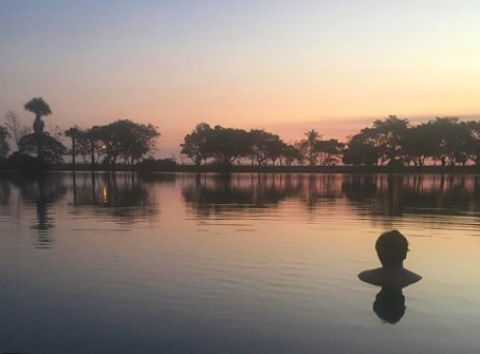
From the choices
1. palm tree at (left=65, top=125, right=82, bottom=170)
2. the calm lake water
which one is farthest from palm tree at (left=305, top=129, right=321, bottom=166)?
the calm lake water

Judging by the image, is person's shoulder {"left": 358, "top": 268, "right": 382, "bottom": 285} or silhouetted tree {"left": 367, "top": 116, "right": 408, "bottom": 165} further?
silhouetted tree {"left": 367, "top": 116, "right": 408, "bottom": 165}

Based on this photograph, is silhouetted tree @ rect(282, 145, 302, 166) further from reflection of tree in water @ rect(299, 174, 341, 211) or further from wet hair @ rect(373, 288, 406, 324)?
wet hair @ rect(373, 288, 406, 324)

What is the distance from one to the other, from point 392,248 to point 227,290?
385cm

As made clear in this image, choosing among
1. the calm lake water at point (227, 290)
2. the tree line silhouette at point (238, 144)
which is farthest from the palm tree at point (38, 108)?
the calm lake water at point (227, 290)

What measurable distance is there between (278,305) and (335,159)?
13613cm

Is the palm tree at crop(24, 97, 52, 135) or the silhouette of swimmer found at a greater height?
the palm tree at crop(24, 97, 52, 135)

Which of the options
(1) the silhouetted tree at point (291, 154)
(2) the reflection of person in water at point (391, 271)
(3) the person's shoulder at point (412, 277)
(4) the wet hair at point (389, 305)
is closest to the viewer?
(4) the wet hair at point (389, 305)

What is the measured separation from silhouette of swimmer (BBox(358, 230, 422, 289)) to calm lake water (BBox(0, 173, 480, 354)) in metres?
0.32

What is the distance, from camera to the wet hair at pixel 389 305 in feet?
29.5

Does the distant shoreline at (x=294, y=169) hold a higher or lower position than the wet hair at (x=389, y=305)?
higher

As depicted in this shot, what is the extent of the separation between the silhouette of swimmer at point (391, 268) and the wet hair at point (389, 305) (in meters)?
0.41

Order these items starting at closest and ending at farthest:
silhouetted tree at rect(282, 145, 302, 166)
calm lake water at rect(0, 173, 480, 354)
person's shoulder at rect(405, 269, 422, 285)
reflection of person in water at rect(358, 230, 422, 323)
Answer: calm lake water at rect(0, 173, 480, 354), reflection of person in water at rect(358, 230, 422, 323), person's shoulder at rect(405, 269, 422, 285), silhouetted tree at rect(282, 145, 302, 166)

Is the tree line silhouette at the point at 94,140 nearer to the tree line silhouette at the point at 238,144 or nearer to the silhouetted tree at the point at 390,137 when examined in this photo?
the tree line silhouette at the point at 238,144

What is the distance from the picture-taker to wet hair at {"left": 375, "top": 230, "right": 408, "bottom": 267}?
442 inches
